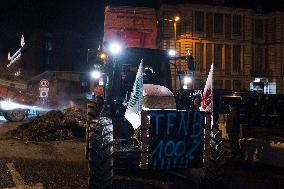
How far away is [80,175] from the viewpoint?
32.7 ft

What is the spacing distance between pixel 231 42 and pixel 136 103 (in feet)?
114

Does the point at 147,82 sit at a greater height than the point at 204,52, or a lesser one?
lesser

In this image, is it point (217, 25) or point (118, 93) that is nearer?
point (118, 93)

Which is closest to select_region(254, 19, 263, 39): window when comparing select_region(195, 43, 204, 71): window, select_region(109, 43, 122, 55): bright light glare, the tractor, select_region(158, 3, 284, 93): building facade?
select_region(158, 3, 284, 93): building facade

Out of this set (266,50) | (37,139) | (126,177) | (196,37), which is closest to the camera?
(126,177)

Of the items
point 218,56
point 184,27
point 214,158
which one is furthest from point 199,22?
point 214,158

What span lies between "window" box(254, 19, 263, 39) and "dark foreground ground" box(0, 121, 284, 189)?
1343 inches

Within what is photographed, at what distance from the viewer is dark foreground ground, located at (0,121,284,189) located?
9039 mm

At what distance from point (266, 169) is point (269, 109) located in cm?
1631

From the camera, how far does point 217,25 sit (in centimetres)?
4125

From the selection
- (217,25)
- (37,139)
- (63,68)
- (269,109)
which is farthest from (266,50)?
(37,139)

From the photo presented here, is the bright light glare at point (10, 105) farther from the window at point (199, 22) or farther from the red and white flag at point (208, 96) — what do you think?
the window at point (199, 22)

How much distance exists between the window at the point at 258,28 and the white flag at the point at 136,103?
37379 millimetres

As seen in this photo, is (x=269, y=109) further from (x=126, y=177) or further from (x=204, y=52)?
(x=126, y=177)
